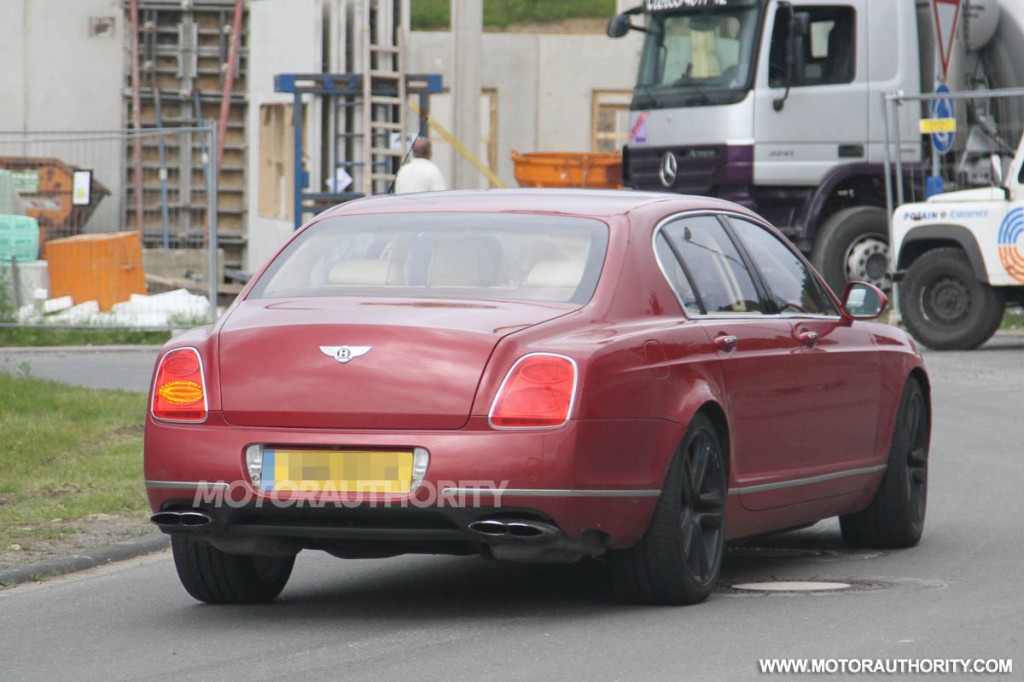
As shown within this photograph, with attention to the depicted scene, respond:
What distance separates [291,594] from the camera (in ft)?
26.4

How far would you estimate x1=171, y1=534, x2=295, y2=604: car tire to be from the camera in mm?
7621

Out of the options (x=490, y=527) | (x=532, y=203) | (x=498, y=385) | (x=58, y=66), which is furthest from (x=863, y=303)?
(x=58, y=66)

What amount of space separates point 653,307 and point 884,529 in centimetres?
221

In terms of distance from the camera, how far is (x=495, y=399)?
6.79 metres

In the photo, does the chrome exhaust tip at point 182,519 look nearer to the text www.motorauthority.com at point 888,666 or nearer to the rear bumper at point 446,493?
the rear bumper at point 446,493

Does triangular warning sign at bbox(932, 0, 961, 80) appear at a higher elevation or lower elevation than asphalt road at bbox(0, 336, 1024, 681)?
higher

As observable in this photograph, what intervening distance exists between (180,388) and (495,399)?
44.1 inches

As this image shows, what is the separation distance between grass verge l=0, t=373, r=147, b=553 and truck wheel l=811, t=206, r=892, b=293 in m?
10.2

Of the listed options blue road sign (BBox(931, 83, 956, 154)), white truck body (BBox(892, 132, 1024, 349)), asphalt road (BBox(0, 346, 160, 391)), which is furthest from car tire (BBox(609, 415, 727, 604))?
blue road sign (BBox(931, 83, 956, 154))

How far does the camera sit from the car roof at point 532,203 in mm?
7816

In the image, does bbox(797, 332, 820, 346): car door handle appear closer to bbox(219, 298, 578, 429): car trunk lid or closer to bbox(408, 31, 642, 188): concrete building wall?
bbox(219, 298, 578, 429): car trunk lid

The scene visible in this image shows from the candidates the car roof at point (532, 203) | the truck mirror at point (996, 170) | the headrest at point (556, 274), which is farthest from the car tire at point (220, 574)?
the truck mirror at point (996, 170)

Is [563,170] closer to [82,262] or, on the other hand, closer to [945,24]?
[945,24]

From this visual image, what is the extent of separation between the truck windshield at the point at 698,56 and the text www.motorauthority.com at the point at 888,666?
57.7 ft
